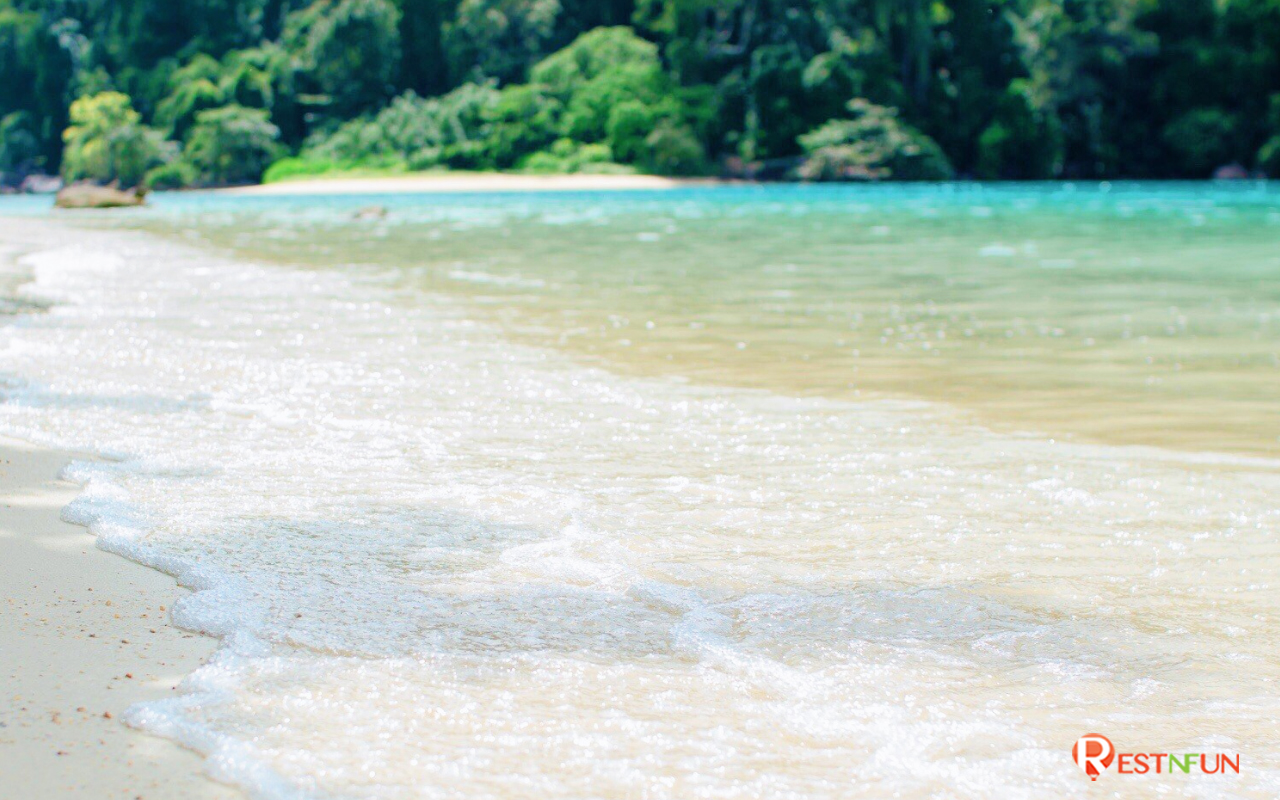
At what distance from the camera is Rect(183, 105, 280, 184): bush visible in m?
57.3

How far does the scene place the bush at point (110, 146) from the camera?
184 ft

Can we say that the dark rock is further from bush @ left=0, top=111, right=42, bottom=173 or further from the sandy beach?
bush @ left=0, top=111, right=42, bottom=173

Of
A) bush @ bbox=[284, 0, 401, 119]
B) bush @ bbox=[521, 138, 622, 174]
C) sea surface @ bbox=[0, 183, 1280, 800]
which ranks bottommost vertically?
sea surface @ bbox=[0, 183, 1280, 800]

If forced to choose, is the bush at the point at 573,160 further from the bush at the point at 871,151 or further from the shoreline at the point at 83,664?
the shoreline at the point at 83,664

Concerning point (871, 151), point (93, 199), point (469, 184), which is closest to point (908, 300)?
point (93, 199)

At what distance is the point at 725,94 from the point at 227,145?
22952mm

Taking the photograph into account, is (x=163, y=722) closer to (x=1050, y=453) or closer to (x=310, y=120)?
(x=1050, y=453)

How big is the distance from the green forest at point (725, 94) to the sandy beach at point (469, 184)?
177 centimetres

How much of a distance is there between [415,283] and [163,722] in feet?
34.2

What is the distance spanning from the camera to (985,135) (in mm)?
53906

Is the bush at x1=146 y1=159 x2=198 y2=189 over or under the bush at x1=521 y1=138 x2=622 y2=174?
under

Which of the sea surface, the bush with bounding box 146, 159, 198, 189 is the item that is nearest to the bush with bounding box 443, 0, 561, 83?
the bush with bounding box 146, 159, 198, 189

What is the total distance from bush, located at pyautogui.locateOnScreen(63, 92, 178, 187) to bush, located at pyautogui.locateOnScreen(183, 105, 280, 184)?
1.88 meters

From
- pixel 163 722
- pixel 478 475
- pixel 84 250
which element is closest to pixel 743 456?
pixel 478 475
